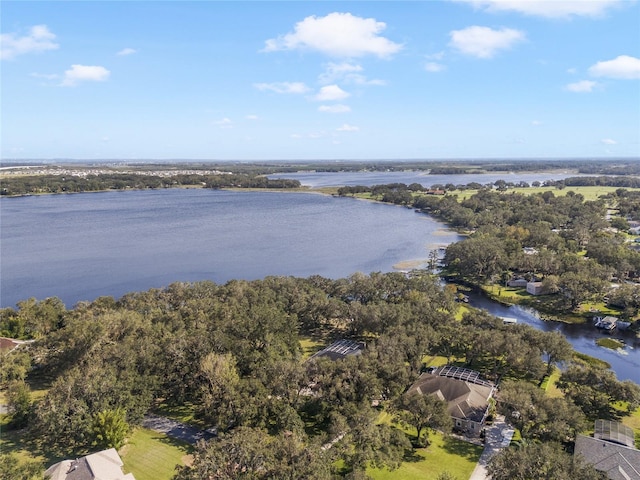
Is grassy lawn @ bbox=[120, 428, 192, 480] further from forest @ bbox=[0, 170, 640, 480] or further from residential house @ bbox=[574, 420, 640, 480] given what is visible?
residential house @ bbox=[574, 420, 640, 480]

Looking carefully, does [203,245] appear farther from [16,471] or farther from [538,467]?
[538,467]

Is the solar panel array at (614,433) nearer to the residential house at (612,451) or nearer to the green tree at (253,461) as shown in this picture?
the residential house at (612,451)

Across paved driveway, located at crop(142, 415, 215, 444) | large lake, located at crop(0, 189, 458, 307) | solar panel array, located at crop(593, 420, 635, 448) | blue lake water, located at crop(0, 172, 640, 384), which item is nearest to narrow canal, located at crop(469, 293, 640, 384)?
blue lake water, located at crop(0, 172, 640, 384)

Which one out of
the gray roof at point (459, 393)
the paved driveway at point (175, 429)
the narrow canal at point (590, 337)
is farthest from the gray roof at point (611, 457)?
the paved driveway at point (175, 429)

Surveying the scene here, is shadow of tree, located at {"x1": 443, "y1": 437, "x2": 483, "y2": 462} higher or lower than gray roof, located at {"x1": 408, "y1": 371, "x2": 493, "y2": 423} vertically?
lower

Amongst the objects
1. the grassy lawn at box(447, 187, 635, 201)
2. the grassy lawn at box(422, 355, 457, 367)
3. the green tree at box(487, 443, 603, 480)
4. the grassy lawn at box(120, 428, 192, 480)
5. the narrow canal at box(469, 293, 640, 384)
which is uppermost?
the grassy lawn at box(447, 187, 635, 201)

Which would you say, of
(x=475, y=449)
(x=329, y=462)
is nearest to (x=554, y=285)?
(x=475, y=449)

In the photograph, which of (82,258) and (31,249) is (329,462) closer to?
(82,258)
